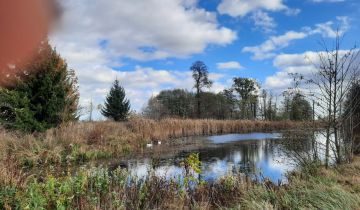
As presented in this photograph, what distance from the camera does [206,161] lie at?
15.0 m

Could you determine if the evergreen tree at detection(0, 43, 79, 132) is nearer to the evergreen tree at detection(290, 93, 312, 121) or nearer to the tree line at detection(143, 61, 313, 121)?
the evergreen tree at detection(290, 93, 312, 121)

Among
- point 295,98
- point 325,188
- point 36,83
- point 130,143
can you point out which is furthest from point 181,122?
point 325,188

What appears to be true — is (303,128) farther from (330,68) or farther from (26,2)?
(26,2)

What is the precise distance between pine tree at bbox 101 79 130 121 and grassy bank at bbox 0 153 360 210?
27.5 meters

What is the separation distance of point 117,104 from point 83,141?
56.7 ft

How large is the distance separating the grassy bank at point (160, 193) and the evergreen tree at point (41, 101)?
11.1 meters

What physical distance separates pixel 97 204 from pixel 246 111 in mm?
50787

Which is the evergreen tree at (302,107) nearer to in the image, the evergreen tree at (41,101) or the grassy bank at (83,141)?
the grassy bank at (83,141)

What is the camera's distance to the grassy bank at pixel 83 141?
13.4 meters

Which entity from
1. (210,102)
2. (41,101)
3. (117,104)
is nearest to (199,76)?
(210,102)

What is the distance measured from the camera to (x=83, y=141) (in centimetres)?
1720

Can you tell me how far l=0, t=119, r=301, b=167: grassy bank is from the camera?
13.4 meters

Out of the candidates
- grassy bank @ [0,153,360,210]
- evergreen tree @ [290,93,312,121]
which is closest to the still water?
evergreen tree @ [290,93,312,121]

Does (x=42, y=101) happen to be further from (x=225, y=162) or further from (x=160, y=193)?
(x=160, y=193)
